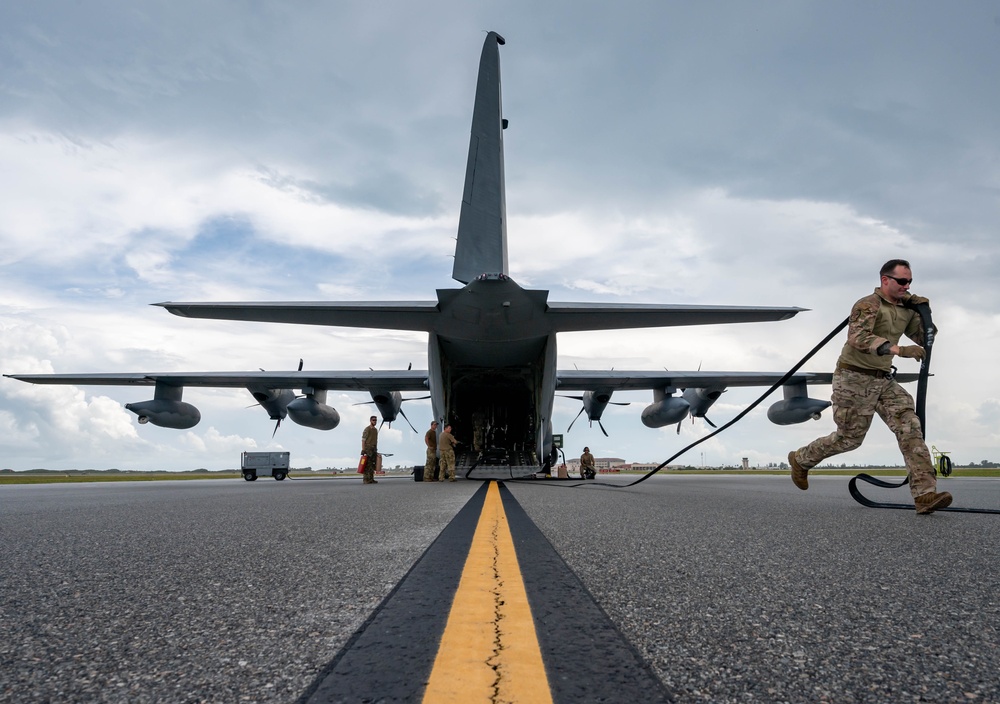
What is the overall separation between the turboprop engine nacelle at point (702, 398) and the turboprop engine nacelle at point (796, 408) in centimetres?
162

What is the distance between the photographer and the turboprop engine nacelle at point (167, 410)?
17.3m

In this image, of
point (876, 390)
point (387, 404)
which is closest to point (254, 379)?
point (387, 404)

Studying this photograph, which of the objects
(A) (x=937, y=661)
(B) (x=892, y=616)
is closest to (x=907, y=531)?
(B) (x=892, y=616)

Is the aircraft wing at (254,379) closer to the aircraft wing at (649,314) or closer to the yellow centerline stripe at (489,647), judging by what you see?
the aircraft wing at (649,314)

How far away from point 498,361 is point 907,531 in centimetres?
1047

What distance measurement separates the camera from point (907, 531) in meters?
3.87

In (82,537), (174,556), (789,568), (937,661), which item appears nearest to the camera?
(937,661)

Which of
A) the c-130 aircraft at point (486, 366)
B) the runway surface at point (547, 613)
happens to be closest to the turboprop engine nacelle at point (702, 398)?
the c-130 aircraft at point (486, 366)

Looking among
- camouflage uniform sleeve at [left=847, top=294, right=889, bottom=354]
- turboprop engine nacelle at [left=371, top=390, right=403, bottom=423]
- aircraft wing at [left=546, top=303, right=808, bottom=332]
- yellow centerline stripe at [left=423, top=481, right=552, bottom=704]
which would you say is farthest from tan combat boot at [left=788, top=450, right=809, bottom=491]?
turboprop engine nacelle at [left=371, top=390, right=403, bottom=423]

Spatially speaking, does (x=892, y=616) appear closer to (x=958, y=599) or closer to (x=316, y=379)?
(x=958, y=599)

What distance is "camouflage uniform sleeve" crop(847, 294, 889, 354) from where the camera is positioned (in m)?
4.87

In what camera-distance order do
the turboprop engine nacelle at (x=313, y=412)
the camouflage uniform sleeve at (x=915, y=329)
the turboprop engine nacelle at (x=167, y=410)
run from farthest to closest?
the turboprop engine nacelle at (x=313, y=412) < the turboprop engine nacelle at (x=167, y=410) < the camouflage uniform sleeve at (x=915, y=329)

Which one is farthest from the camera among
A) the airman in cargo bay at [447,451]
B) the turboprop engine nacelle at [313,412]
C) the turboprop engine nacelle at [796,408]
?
the turboprop engine nacelle at [313,412]

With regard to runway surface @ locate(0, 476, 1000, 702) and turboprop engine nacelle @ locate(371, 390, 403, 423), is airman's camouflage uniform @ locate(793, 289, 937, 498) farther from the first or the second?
turboprop engine nacelle @ locate(371, 390, 403, 423)
